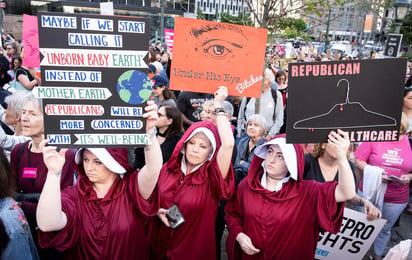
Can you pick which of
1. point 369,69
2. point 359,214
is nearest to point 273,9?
point 369,69

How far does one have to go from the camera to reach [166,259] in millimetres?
2898

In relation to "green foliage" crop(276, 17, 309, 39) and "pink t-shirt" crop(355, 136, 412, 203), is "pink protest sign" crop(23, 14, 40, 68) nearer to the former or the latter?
"green foliage" crop(276, 17, 309, 39)

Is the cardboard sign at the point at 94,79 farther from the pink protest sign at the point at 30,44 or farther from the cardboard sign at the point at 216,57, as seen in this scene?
the pink protest sign at the point at 30,44

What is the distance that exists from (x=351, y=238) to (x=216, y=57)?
2.23 m

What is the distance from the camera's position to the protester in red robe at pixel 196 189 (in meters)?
2.77

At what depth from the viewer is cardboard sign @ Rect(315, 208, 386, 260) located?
3.08 metres

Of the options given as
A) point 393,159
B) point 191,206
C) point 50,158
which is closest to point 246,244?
point 191,206

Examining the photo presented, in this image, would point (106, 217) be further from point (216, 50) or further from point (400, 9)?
point (400, 9)

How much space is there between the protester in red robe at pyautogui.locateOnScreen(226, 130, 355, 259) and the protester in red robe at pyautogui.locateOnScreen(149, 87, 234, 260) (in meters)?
0.31

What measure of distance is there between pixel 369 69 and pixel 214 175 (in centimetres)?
148

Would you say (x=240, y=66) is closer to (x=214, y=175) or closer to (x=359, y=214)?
(x=214, y=175)

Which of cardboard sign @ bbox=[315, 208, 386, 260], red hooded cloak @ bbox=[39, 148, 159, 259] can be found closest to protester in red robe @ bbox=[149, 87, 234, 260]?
red hooded cloak @ bbox=[39, 148, 159, 259]

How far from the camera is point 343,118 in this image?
2.28 meters

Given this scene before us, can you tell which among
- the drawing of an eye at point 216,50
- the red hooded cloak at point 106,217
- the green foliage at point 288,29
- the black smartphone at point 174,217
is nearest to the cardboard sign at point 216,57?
the drawing of an eye at point 216,50
